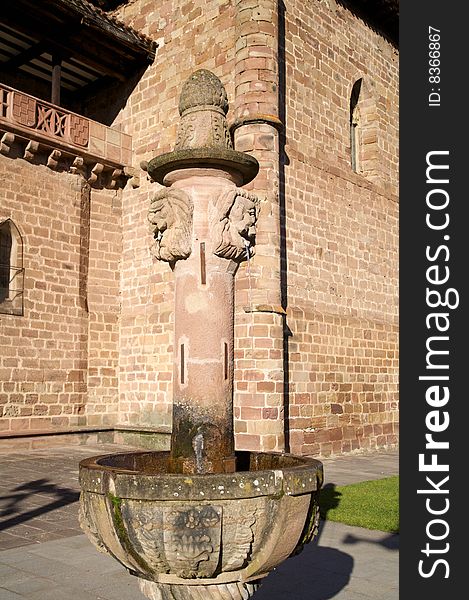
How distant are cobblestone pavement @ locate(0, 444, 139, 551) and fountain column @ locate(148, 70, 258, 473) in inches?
109

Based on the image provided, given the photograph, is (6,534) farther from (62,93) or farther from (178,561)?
(62,93)

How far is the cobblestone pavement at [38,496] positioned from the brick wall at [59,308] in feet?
4.28

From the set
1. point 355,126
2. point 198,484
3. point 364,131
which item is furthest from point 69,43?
point 198,484

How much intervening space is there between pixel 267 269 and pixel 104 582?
7372 mm

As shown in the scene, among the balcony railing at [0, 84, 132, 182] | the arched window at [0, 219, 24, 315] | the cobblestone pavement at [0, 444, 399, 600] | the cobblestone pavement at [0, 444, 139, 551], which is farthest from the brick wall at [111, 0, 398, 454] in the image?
the cobblestone pavement at [0, 444, 399, 600]

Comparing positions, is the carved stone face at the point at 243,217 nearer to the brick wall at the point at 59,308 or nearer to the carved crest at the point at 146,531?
the carved crest at the point at 146,531

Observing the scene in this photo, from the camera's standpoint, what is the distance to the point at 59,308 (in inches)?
524

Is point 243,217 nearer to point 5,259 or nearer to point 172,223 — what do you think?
point 172,223

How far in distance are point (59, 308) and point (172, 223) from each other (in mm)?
9852

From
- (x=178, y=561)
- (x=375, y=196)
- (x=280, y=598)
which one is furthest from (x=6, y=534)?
(x=375, y=196)

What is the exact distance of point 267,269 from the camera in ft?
37.7

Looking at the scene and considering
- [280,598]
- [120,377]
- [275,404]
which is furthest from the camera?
[120,377]

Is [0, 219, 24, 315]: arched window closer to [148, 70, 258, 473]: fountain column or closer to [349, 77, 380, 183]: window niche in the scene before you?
[349, 77, 380, 183]: window niche

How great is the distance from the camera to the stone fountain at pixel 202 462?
301 cm
